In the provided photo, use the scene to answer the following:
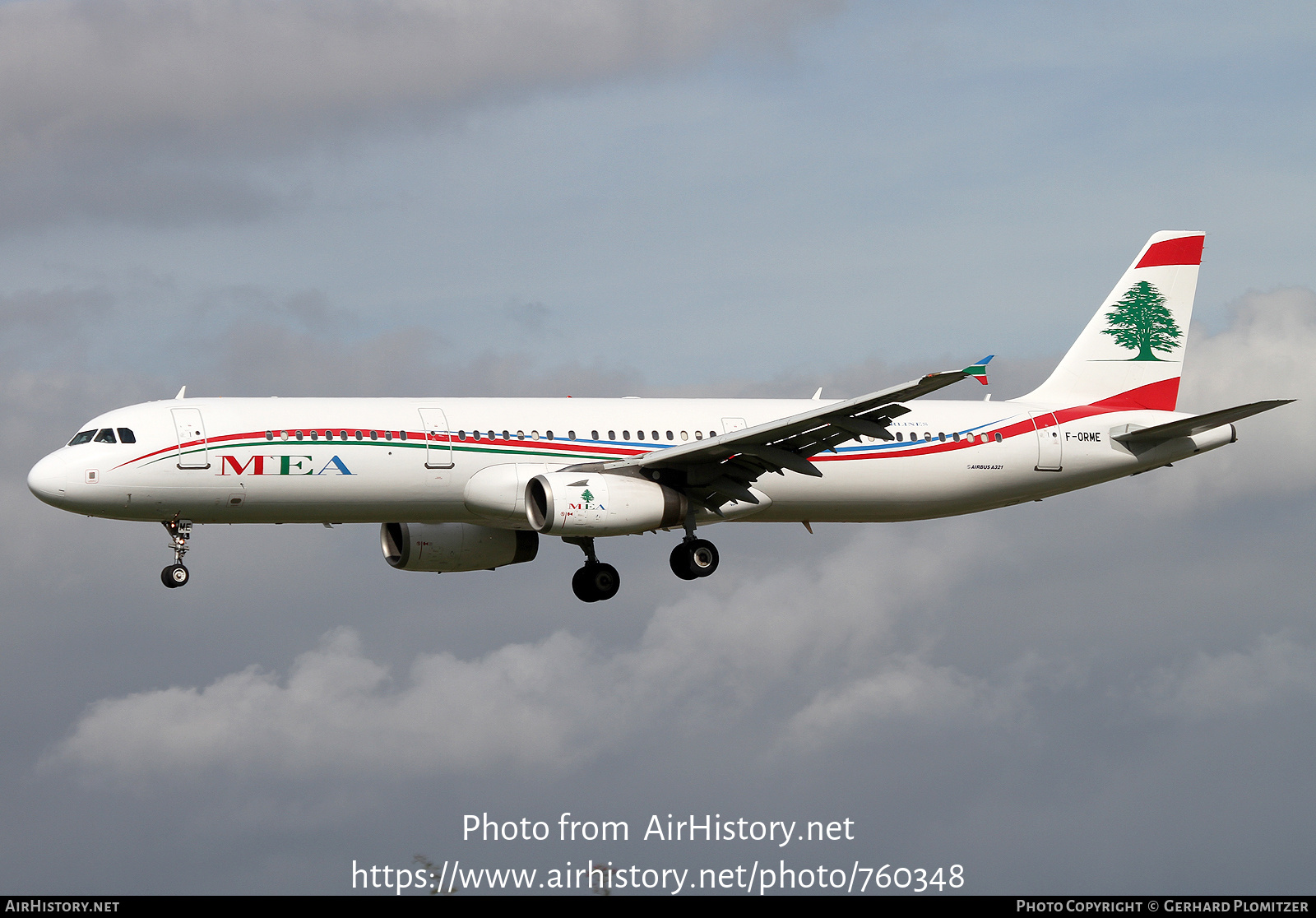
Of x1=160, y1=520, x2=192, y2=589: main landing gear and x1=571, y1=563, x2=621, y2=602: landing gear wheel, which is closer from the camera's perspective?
x1=160, y1=520, x2=192, y2=589: main landing gear

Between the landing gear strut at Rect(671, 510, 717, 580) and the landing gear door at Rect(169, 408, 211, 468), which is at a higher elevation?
the landing gear door at Rect(169, 408, 211, 468)

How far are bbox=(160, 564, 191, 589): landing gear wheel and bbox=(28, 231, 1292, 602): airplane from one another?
0.04m

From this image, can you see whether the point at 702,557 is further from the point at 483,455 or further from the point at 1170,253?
the point at 1170,253

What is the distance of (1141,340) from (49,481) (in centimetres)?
3033

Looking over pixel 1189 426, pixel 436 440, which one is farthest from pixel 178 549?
pixel 1189 426

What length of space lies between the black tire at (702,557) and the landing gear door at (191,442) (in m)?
12.4

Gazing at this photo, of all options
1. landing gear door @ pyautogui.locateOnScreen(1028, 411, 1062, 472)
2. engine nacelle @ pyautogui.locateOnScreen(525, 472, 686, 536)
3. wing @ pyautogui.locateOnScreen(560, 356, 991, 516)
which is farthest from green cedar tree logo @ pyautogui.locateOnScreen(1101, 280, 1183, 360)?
engine nacelle @ pyautogui.locateOnScreen(525, 472, 686, 536)

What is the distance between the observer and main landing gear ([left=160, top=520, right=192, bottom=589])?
125 ft

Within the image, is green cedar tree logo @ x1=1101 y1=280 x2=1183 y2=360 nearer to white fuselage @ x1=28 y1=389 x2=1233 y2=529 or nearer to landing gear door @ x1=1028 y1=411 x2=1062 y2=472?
white fuselage @ x1=28 y1=389 x2=1233 y2=529

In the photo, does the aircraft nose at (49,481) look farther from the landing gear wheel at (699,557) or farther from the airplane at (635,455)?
the landing gear wheel at (699,557)

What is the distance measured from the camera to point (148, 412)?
38281 mm

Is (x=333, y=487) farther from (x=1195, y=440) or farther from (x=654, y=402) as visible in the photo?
(x=1195, y=440)

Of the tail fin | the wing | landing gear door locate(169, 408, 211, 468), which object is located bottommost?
the wing

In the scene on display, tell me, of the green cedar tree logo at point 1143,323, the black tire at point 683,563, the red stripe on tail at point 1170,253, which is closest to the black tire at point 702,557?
the black tire at point 683,563
